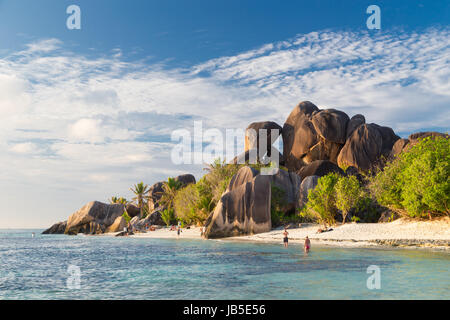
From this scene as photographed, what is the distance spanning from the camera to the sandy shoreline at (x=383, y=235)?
2683 centimetres

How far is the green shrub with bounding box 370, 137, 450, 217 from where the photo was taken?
92.7ft

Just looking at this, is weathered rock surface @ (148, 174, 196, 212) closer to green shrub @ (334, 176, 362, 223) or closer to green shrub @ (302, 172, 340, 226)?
green shrub @ (302, 172, 340, 226)

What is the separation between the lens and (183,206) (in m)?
53.7

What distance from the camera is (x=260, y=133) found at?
6606 centimetres

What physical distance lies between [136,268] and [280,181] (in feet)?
95.2

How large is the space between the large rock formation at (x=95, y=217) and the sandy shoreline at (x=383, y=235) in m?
40.1

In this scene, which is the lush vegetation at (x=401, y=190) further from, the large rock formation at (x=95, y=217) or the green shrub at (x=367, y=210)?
the large rock formation at (x=95, y=217)

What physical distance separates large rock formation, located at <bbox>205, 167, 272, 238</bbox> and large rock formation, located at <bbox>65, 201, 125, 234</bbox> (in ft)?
119

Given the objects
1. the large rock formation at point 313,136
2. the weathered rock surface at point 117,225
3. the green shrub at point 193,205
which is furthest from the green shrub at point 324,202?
the weathered rock surface at point 117,225

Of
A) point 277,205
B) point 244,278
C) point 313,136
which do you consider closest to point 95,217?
point 313,136

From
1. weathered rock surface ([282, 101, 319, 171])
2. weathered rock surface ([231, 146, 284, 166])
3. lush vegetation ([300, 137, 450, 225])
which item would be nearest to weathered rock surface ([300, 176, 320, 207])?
lush vegetation ([300, 137, 450, 225])

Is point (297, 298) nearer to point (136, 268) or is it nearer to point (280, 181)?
point (136, 268)

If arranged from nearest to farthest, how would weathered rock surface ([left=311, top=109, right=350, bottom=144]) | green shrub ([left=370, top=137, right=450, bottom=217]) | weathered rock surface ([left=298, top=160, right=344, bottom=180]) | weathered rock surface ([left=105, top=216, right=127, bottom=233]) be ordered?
green shrub ([left=370, top=137, right=450, bottom=217]), weathered rock surface ([left=298, top=160, right=344, bottom=180]), weathered rock surface ([left=311, top=109, right=350, bottom=144]), weathered rock surface ([left=105, top=216, right=127, bottom=233])
